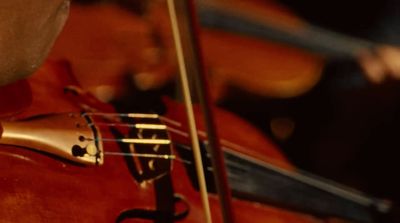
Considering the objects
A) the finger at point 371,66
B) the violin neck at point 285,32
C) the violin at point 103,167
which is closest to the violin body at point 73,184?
the violin at point 103,167

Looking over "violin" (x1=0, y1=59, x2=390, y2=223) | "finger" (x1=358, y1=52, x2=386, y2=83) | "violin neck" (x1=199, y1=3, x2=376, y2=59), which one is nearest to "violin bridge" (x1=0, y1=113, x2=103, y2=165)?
"violin" (x1=0, y1=59, x2=390, y2=223)

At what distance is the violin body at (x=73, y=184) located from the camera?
1.77 ft

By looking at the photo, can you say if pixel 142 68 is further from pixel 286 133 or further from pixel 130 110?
pixel 286 133

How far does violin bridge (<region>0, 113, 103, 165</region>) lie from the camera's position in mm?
554

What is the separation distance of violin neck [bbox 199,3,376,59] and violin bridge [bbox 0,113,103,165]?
2.22 ft

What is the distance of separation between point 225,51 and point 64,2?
67 centimetres

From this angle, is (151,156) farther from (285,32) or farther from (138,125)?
(285,32)

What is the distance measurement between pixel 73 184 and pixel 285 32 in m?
0.89

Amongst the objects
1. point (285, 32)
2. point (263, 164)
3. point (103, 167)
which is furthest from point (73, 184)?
point (285, 32)

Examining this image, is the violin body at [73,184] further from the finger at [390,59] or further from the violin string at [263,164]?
the finger at [390,59]

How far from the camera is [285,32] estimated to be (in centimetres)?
137

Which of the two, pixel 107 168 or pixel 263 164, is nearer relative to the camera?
pixel 107 168

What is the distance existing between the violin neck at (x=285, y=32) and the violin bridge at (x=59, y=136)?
2.22 feet

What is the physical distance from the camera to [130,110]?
0.73 metres
